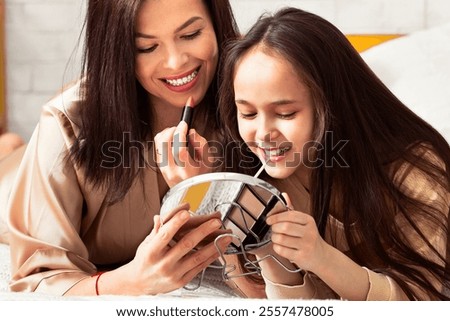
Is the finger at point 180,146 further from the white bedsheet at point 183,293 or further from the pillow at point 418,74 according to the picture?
the pillow at point 418,74

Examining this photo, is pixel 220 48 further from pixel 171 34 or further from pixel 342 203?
pixel 342 203

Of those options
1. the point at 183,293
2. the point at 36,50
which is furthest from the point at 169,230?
the point at 36,50

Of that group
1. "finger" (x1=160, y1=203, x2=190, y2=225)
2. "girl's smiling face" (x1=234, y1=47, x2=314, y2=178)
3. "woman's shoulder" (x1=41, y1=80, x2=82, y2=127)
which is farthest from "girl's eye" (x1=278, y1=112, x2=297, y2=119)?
"woman's shoulder" (x1=41, y1=80, x2=82, y2=127)

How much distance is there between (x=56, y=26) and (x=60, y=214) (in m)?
0.23

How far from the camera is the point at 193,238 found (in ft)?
2.11

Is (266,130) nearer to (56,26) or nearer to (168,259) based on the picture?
(168,259)

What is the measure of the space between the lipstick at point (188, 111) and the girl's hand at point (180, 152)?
2cm

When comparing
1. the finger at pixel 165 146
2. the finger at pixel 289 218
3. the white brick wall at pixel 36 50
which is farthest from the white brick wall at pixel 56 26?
the finger at pixel 289 218

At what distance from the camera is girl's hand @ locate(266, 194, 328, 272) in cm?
60

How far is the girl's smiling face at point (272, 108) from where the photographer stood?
64 centimetres

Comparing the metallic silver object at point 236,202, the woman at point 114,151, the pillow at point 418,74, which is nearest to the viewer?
the metallic silver object at point 236,202

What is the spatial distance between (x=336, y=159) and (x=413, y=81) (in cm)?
21

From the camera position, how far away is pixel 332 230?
72cm

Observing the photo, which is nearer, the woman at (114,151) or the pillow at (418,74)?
the woman at (114,151)
